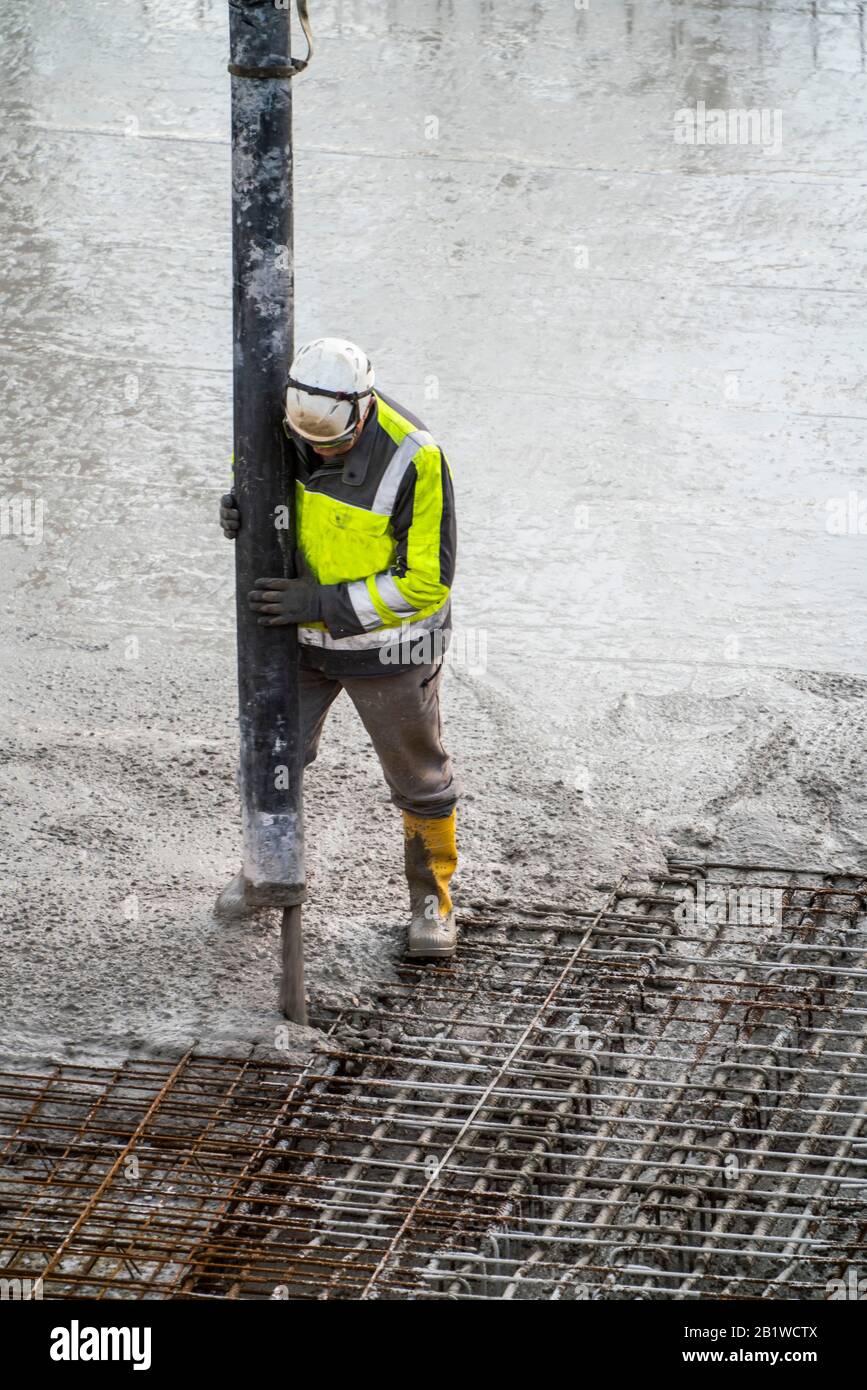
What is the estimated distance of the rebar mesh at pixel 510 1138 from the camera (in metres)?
3.89

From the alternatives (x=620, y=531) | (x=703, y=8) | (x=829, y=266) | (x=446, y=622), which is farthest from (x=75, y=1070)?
(x=703, y=8)

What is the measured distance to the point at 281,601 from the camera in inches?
177

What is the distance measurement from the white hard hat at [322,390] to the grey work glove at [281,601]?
1.30 ft

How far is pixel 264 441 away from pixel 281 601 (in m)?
0.41

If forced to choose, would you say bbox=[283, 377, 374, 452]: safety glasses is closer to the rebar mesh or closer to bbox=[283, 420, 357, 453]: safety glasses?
bbox=[283, 420, 357, 453]: safety glasses

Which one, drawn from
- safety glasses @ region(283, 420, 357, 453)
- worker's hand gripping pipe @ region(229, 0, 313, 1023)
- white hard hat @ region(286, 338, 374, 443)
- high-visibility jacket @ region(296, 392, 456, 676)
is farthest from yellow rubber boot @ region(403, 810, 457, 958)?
white hard hat @ region(286, 338, 374, 443)

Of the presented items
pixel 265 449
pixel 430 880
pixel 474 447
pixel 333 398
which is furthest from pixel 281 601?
pixel 474 447

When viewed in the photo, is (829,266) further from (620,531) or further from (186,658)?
(186,658)

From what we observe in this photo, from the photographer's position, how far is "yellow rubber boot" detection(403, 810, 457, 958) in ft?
16.8

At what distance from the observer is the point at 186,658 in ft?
22.3

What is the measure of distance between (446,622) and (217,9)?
9.37 metres

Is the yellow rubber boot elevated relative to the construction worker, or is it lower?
lower

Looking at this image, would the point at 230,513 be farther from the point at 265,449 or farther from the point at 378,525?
the point at 378,525

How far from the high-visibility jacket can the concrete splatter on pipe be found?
11 centimetres
